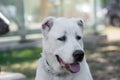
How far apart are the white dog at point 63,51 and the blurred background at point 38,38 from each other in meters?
4.20

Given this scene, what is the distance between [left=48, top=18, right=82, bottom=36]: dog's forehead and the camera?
14.6 feet

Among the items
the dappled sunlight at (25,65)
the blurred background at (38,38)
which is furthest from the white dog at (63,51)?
the dappled sunlight at (25,65)

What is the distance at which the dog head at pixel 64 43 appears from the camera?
438 centimetres

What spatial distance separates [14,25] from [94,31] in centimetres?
336

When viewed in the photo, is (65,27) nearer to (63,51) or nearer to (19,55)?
(63,51)

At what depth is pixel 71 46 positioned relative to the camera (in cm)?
437

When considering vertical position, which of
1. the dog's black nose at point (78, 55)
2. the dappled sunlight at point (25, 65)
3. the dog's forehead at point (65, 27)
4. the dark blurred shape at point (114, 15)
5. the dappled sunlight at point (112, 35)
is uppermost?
the dark blurred shape at point (114, 15)

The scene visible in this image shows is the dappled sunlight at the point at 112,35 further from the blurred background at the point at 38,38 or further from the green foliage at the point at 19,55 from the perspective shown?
the green foliage at the point at 19,55

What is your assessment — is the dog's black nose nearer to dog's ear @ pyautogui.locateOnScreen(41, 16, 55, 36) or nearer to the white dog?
the white dog

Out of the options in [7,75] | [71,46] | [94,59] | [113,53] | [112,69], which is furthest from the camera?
[113,53]

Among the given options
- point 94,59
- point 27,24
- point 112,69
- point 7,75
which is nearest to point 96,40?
point 27,24

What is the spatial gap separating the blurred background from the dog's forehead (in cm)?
437

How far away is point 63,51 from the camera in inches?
174

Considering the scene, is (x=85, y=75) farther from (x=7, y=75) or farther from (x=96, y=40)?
(x=96, y=40)
